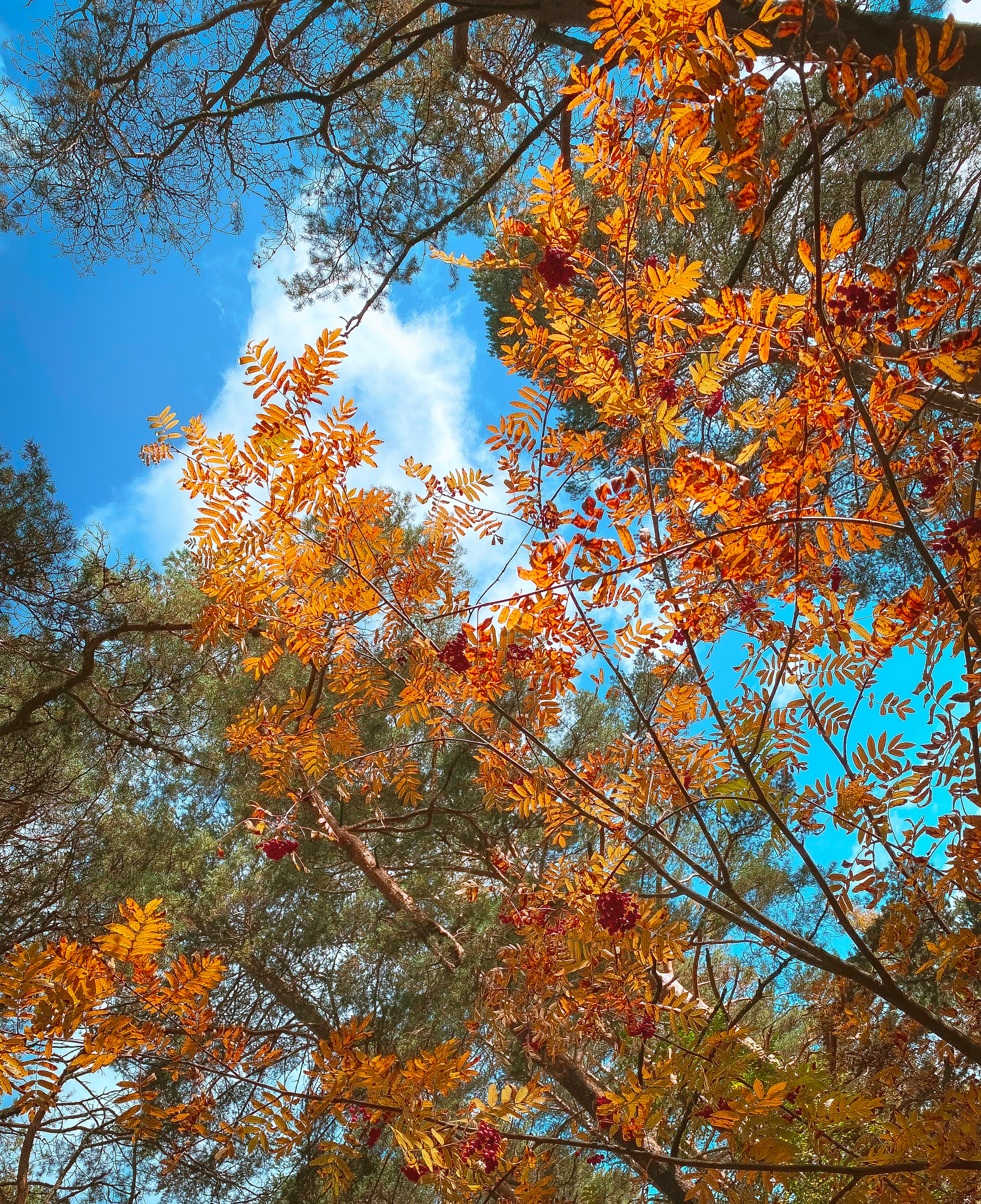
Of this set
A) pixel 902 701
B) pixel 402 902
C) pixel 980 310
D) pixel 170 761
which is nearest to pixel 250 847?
pixel 170 761

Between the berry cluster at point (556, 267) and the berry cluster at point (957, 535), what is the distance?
2.84 ft

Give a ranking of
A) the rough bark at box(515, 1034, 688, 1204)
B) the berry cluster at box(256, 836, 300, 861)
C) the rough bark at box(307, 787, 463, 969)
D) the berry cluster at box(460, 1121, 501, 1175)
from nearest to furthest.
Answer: the berry cluster at box(460, 1121, 501, 1175)
the berry cluster at box(256, 836, 300, 861)
the rough bark at box(515, 1034, 688, 1204)
the rough bark at box(307, 787, 463, 969)

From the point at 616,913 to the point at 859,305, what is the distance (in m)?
1.22

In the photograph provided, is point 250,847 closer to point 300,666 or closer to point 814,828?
point 300,666

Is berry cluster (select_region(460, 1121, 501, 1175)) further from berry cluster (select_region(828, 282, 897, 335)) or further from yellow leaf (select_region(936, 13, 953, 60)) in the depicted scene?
yellow leaf (select_region(936, 13, 953, 60))

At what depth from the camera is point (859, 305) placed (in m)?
1.26

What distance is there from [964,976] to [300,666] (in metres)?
4.68

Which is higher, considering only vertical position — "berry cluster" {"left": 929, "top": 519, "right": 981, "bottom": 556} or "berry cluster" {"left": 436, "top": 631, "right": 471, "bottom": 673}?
"berry cluster" {"left": 436, "top": 631, "right": 471, "bottom": 673}

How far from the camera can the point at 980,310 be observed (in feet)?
13.3

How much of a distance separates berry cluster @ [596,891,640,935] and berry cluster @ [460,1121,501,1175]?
521 millimetres

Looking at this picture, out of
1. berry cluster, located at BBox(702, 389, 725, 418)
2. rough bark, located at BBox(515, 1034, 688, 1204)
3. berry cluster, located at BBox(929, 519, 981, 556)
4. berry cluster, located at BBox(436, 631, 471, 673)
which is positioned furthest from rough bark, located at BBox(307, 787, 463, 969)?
berry cluster, located at BBox(929, 519, 981, 556)

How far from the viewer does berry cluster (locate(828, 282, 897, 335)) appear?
1249mm

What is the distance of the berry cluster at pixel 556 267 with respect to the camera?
1.55m

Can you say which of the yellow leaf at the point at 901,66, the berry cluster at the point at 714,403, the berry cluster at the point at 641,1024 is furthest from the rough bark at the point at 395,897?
the yellow leaf at the point at 901,66
